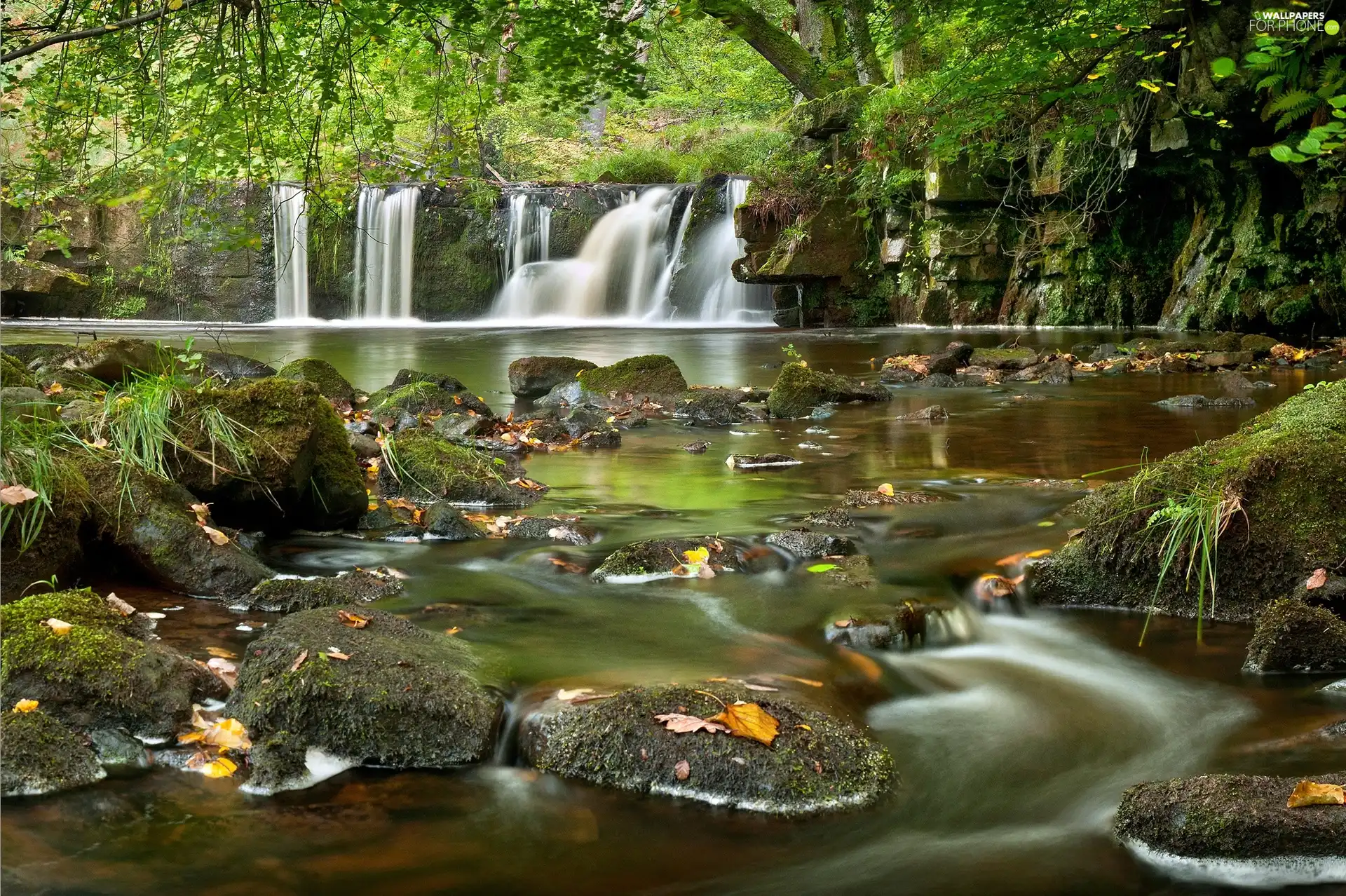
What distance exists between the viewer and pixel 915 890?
2.71m

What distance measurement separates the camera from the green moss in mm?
11695

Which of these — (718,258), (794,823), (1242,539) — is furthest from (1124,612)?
(718,258)

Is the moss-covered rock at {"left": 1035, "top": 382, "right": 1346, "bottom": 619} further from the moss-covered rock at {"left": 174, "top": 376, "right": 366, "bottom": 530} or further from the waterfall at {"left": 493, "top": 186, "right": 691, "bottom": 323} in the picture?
the waterfall at {"left": 493, "top": 186, "right": 691, "bottom": 323}

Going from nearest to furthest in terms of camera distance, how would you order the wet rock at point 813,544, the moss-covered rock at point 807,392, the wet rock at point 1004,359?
the wet rock at point 813,544
the moss-covered rock at point 807,392
the wet rock at point 1004,359

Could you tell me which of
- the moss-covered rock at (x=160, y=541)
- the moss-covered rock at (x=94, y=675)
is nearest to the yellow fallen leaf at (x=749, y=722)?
the moss-covered rock at (x=94, y=675)

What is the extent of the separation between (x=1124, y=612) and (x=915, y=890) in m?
2.24

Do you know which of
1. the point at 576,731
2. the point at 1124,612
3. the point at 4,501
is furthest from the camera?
the point at 1124,612

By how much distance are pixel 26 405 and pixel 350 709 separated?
9.23 ft

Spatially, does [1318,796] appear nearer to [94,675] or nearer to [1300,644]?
[1300,644]

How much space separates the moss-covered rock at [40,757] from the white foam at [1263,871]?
2.72 meters

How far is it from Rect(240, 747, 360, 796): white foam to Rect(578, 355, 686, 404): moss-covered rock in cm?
842

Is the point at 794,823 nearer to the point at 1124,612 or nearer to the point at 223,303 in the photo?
the point at 1124,612

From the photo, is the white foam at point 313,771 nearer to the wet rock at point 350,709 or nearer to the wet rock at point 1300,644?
the wet rock at point 350,709

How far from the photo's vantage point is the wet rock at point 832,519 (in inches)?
229
